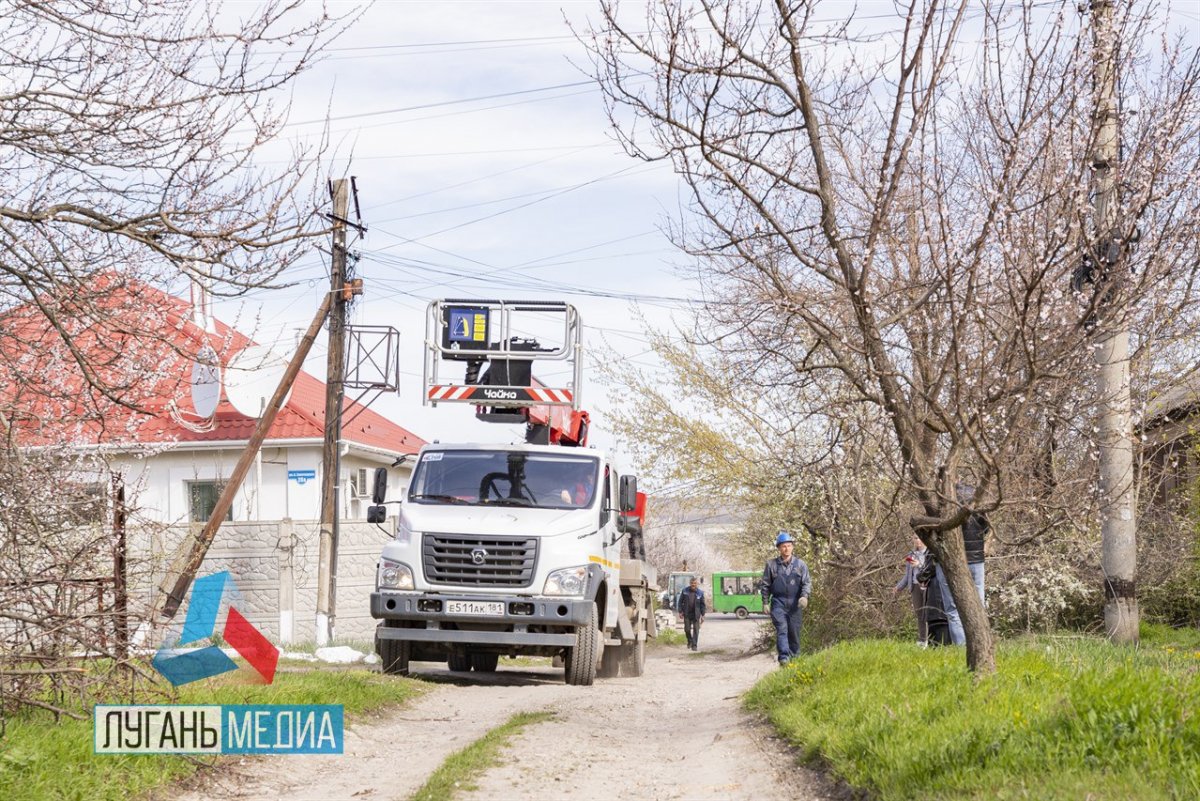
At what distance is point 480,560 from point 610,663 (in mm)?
4772

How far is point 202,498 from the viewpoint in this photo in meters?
28.6

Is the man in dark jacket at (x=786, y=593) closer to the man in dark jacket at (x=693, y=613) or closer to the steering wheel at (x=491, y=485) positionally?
the steering wheel at (x=491, y=485)

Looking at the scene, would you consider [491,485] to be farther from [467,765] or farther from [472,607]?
[467,765]

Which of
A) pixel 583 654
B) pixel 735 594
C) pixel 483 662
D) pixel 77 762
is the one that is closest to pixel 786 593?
pixel 583 654

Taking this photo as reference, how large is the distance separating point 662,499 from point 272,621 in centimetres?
947

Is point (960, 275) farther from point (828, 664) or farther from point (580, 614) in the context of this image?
point (580, 614)

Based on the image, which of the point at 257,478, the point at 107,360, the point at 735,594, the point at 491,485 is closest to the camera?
the point at 107,360

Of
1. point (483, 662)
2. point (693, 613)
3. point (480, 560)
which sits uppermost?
point (480, 560)

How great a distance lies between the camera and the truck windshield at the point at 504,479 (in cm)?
1429

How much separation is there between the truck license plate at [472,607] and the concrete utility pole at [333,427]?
7.71 m

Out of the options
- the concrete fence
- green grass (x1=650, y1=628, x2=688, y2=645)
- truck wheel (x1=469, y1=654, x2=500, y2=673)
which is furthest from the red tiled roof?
green grass (x1=650, y1=628, x2=688, y2=645)

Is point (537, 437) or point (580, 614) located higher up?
point (537, 437)

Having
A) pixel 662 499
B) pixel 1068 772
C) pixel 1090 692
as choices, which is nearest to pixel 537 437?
pixel 1090 692

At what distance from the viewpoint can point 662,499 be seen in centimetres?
2870
